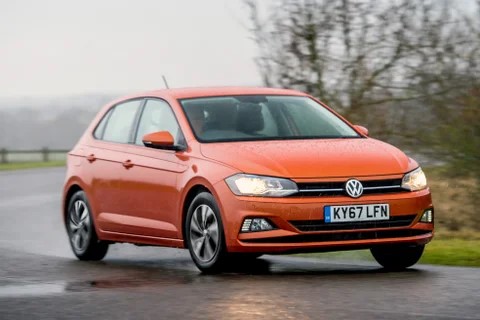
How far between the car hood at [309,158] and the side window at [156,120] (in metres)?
0.80

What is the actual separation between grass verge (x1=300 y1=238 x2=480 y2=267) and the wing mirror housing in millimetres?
2492

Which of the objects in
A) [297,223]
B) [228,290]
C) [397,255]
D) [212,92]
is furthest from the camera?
[212,92]

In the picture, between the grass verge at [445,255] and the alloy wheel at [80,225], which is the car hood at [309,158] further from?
the alloy wheel at [80,225]

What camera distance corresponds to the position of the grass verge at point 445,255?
1258 cm

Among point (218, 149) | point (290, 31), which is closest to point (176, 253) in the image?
point (218, 149)

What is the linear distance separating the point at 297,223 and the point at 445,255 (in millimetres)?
3156

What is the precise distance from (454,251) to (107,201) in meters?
3.59

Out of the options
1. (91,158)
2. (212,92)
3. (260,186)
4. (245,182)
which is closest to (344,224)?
(260,186)

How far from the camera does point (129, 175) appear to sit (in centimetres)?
1229

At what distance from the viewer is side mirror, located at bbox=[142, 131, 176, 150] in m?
11.5

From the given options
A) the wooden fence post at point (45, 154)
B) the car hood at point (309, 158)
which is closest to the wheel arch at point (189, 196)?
the car hood at point (309, 158)

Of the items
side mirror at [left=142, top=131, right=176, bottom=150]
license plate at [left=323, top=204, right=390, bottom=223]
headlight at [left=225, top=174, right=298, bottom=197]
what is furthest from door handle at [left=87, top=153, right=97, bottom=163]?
license plate at [left=323, top=204, right=390, bottom=223]

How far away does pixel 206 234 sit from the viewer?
11.0m

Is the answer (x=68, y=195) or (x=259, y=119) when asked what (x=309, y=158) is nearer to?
(x=259, y=119)
